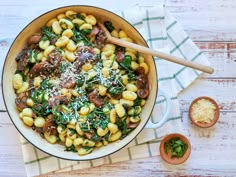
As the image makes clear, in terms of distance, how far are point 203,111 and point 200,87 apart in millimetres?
92

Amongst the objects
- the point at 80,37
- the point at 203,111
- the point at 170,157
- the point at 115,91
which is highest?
the point at 80,37

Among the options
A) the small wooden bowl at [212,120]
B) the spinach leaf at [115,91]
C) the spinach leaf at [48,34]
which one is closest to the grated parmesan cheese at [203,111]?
the small wooden bowl at [212,120]

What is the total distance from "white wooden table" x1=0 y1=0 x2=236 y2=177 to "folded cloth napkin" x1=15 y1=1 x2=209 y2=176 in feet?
0.09

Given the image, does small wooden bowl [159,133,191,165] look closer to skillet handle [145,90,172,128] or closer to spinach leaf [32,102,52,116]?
skillet handle [145,90,172,128]

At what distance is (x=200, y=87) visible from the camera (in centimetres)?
164

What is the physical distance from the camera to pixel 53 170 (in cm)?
160

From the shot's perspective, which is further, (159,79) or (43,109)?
(159,79)

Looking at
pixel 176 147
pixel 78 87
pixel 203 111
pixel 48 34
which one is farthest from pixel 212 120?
pixel 48 34

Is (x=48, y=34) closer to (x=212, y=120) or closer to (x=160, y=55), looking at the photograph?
Answer: (x=160, y=55)

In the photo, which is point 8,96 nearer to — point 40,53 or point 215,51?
point 40,53

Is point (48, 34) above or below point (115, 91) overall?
above

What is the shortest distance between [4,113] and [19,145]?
115 millimetres

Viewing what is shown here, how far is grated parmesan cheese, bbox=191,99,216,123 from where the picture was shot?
1591 millimetres

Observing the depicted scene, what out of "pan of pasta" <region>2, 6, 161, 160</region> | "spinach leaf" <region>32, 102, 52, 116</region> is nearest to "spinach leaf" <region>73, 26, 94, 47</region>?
"pan of pasta" <region>2, 6, 161, 160</region>
